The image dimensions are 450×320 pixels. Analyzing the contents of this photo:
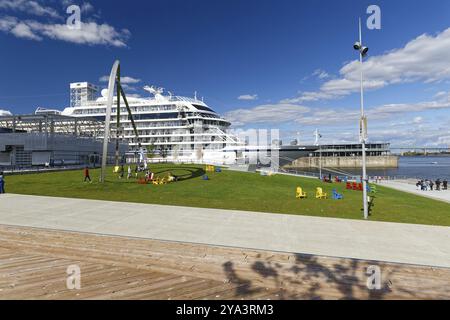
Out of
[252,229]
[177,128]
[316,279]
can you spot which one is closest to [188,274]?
[316,279]

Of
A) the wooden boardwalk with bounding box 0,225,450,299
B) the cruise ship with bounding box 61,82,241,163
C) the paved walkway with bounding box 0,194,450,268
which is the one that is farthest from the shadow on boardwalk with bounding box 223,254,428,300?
the cruise ship with bounding box 61,82,241,163

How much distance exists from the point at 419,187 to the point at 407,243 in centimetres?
2788

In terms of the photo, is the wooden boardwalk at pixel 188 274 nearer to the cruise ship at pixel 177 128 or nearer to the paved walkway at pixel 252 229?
the paved walkway at pixel 252 229

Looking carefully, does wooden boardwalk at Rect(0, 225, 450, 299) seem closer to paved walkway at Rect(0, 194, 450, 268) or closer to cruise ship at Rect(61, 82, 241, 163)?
paved walkway at Rect(0, 194, 450, 268)

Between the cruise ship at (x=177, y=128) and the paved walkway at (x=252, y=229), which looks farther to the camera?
the cruise ship at (x=177, y=128)

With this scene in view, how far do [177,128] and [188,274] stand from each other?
215 ft

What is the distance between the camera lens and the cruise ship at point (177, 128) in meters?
64.8

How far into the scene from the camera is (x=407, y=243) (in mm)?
7559

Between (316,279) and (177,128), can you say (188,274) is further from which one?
(177,128)

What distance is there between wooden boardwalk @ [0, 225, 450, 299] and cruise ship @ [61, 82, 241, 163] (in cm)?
5380

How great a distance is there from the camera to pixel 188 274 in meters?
5.31

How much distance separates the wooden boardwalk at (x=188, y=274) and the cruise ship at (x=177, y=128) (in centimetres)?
5380

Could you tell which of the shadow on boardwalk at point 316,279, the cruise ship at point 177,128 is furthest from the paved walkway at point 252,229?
the cruise ship at point 177,128

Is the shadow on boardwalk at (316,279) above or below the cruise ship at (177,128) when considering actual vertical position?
below
